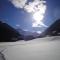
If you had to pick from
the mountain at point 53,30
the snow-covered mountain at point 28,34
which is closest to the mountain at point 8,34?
the snow-covered mountain at point 28,34

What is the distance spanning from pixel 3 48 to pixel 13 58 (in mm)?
159

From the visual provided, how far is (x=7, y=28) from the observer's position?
178 cm

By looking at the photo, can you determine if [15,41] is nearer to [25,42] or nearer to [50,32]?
[25,42]

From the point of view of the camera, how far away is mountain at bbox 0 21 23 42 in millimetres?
1786

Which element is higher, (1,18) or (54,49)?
(1,18)

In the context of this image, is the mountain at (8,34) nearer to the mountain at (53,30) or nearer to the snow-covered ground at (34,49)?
the snow-covered ground at (34,49)

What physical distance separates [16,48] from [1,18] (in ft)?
1.22

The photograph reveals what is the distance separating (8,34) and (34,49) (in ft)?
1.09

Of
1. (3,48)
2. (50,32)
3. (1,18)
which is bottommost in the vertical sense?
(3,48)

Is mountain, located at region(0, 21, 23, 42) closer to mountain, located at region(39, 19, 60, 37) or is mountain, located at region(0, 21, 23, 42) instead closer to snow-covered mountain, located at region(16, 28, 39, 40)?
snow-covered mountain, located at region(16, 28, 39, 40)

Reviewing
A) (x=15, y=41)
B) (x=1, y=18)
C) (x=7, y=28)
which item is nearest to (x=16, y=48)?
(x=15, y=41)

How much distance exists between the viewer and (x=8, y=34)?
1810 millimetres

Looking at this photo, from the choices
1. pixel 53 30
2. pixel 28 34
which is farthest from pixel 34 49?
pixel 53 30

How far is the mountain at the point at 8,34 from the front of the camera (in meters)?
1.79
